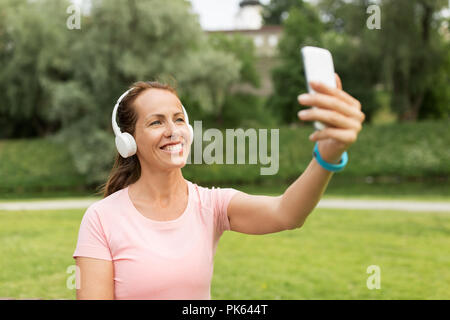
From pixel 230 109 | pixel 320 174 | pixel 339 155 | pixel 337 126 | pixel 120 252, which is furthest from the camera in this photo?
pixel 230 109

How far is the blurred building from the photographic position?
55156 millimetres

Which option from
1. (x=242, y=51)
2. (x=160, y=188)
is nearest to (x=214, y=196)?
(x=160, y=188)

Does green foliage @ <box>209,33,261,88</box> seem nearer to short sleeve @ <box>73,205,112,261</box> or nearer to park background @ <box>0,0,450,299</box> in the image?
park background @ <box>0,0,450,299</box>

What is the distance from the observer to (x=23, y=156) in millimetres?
27109

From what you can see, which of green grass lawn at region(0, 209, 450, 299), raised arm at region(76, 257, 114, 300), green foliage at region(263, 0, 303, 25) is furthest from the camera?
green foliage at region(263, 0, 303, 25)

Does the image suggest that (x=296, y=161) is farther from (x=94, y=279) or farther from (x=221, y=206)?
(x=94, y=279)

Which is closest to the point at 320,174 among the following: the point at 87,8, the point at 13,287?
the point at 13,287

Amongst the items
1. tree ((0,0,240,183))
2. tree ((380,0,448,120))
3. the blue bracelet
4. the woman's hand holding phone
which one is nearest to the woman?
the blue bracelet

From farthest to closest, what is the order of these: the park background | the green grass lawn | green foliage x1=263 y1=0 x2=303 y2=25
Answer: green foliage x1=263 y1=0 x2=303 y2=25, the park background, the green grass lawn

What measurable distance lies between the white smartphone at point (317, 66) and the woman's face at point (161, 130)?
968mm

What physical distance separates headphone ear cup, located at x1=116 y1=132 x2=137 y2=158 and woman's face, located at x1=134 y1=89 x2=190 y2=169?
32 mm

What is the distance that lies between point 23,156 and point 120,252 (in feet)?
89.2

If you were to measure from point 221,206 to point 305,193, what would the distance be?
2.00 feet
